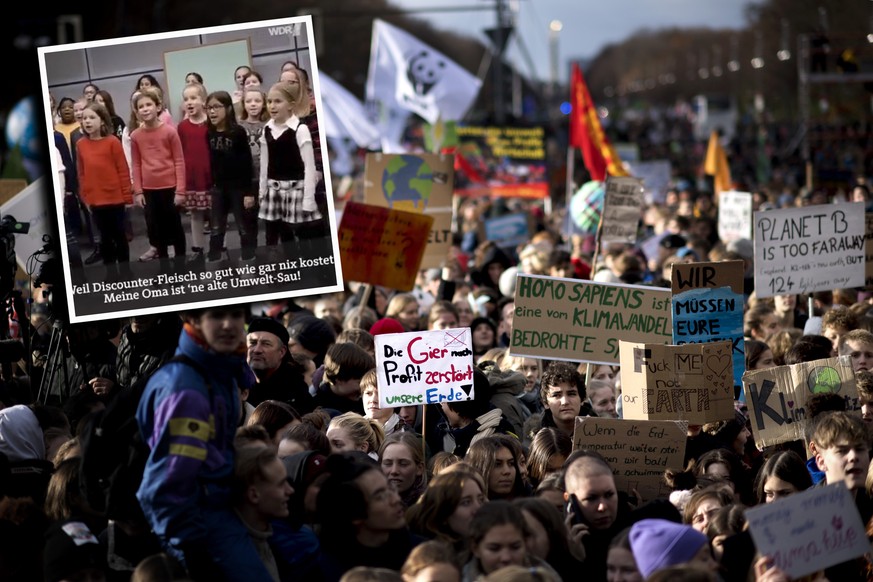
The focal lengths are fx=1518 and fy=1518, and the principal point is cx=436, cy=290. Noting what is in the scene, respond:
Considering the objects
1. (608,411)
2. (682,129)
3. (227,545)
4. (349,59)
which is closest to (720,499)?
(227,545)

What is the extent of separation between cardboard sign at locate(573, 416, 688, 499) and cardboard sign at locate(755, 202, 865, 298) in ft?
10.9

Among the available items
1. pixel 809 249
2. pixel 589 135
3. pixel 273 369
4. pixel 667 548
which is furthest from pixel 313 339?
pixel 589 135

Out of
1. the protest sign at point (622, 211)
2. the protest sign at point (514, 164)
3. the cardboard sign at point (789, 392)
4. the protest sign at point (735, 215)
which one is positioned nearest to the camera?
the cardboard sign at point (789, 392)

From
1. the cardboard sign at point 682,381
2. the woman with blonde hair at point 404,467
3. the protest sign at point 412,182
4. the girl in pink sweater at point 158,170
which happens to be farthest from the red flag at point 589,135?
the girl in pink sweater at point 158,170

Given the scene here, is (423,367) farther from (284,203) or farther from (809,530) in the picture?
(809,530)

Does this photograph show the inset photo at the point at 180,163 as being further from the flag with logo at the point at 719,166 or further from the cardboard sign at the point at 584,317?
the flag with logo at the point at 719,166

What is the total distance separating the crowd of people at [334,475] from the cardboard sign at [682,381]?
13 cm

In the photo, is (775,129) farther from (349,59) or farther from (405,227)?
(405,227)

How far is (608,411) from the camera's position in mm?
8750

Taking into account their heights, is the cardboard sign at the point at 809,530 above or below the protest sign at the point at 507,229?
below

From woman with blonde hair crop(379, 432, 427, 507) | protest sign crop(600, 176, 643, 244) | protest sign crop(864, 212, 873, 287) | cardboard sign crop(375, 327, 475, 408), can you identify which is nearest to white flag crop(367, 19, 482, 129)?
protest sign crop(600, 176, 643, 244)

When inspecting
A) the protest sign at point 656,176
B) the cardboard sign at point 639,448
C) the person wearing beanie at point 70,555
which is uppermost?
the protest sign at point 656,176

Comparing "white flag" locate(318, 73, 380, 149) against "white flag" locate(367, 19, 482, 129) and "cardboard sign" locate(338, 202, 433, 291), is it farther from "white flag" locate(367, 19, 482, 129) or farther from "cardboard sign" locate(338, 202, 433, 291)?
"cardboard sign" locate(338, 202, 433, 291)

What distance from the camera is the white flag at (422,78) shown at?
22.1 m
